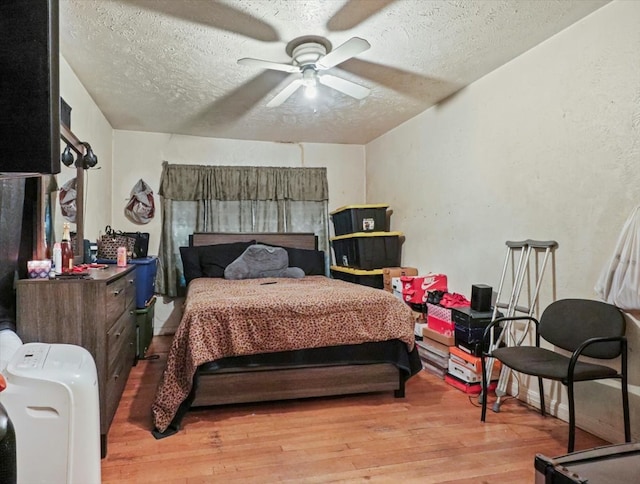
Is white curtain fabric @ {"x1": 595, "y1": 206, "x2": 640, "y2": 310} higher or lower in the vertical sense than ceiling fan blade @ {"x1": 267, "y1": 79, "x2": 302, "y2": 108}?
lower

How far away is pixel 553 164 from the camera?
2529mm

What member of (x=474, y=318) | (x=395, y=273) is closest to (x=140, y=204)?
(x=395, y=273)

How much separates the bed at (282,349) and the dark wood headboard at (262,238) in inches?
73.2

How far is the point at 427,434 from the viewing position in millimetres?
2236

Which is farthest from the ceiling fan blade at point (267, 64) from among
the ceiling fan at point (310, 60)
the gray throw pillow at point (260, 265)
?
the gray throw pillow at point (260, 265)

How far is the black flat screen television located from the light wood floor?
1.49m

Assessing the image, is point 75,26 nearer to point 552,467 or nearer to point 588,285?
point 552,467

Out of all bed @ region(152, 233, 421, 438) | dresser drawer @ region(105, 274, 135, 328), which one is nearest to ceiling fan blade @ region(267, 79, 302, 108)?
bed @ region(152, 233, 421, 438)

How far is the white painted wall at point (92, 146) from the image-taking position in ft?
9.04

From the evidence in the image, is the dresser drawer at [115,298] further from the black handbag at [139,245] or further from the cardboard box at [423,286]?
the cardboard box at [423,286]

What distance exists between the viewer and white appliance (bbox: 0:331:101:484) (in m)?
1.47

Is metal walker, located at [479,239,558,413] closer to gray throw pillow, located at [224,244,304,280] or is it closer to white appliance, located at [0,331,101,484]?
gray throw pillow, located at [224,244,304,280]

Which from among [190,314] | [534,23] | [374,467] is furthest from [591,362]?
[190,314]

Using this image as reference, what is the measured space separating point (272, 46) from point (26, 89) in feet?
6.05
